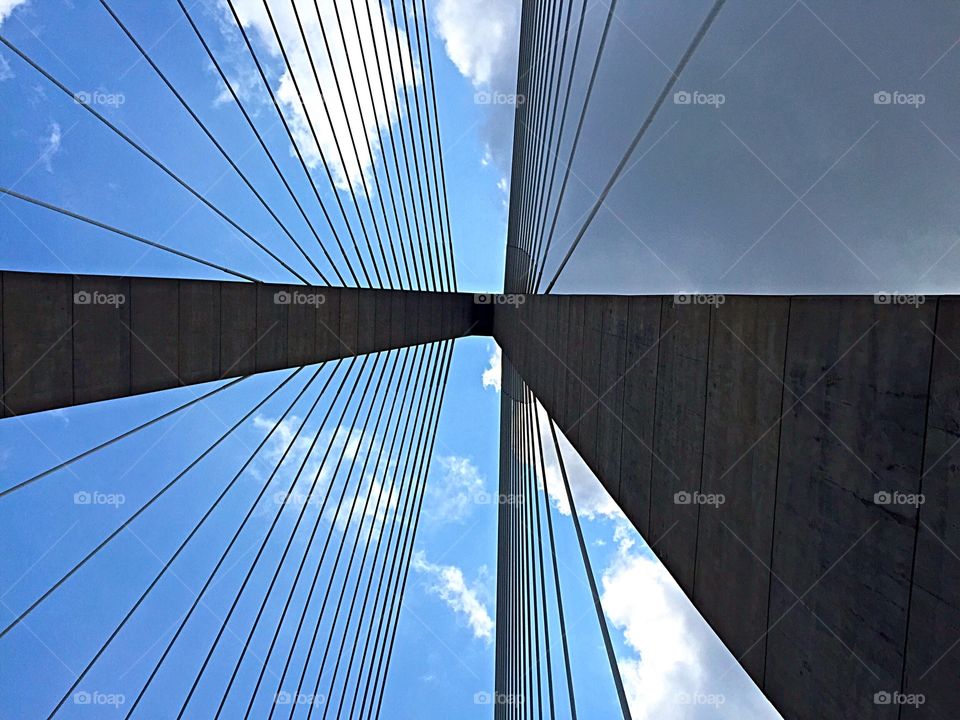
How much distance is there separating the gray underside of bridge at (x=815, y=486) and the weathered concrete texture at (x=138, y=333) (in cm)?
737

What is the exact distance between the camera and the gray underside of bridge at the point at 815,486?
3219mm

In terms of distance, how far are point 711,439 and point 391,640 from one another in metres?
20.4

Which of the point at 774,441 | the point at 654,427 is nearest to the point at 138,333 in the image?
the point at 654,427

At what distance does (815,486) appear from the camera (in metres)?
4.11

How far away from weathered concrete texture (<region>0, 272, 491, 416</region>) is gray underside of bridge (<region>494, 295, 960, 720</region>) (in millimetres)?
7370

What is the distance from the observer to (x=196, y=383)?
10219 millimetres

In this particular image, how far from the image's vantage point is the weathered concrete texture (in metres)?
7.35

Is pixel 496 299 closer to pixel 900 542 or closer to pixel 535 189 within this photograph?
pixel 535 189

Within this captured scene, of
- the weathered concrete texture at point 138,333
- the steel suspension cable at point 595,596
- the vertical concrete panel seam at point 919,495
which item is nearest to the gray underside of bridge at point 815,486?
the vertical concrete panel seam at point 919,495

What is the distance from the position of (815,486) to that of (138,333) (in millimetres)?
8968

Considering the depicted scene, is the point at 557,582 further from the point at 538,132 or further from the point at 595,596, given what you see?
the point at 538,132

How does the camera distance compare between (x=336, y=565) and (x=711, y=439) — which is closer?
(x=711, y=439)

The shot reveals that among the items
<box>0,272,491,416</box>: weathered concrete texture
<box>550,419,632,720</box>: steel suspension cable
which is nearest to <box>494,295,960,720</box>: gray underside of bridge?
<box>550,419,632,720</box>: steel suspension cable

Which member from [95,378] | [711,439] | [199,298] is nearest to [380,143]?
[199,298]
